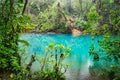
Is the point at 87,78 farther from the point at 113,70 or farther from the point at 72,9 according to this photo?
the point at 72,9

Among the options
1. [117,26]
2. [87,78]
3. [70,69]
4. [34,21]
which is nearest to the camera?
[117,26]

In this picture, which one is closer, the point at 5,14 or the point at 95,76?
the point at 5,14

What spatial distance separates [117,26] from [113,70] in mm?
2344

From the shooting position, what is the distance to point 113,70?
1052 cm

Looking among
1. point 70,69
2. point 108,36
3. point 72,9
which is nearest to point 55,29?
point 72,9

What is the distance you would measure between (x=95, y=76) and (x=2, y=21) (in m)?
4.79

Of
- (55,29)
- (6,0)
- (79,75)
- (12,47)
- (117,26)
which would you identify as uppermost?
(6,0)

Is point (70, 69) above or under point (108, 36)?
under

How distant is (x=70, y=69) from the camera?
1219 cm

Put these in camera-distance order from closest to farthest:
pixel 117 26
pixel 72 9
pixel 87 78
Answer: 1. pixel 117 26
2. pixel 87 78
3. pixel 72 9

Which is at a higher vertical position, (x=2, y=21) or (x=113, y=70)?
(x=2, y=21)

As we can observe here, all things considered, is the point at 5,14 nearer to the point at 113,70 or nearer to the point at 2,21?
the point at 2,21

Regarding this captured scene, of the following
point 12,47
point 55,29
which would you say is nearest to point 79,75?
point 12,47

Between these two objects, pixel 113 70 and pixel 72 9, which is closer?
pixel 113 70
